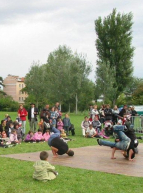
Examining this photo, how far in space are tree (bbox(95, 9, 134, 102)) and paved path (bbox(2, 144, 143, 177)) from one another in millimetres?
37397

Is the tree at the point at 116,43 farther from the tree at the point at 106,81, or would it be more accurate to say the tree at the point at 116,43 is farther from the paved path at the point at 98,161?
the paved path at the point at 98,161

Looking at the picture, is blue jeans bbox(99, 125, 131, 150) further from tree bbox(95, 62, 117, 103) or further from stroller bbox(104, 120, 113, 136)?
tree bbox(95, 62, 117, 103)

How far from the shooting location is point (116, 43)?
5031cm

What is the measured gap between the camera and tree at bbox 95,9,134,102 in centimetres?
5044

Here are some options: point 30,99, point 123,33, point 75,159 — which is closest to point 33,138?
point 75,159

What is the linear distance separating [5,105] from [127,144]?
215ft

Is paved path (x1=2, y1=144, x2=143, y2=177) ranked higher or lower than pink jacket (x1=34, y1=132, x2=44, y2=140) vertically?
lower

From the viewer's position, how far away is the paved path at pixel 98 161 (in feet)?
33.4

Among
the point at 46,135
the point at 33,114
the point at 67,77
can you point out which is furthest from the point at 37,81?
the point at 46,135

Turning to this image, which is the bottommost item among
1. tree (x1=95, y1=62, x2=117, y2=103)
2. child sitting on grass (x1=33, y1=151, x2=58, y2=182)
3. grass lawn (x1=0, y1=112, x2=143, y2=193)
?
grass lawn (x1=0, y1=112, x2=143, y2=193)

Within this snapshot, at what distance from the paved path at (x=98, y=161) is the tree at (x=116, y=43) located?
123 feet

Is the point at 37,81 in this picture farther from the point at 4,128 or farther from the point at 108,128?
the point at 4,128

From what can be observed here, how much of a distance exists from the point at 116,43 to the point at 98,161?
4002 cm

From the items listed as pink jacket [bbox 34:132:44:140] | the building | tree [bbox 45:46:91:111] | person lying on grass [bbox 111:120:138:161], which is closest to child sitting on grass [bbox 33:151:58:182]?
person lying on grass [bbox 111:120:138:161]
